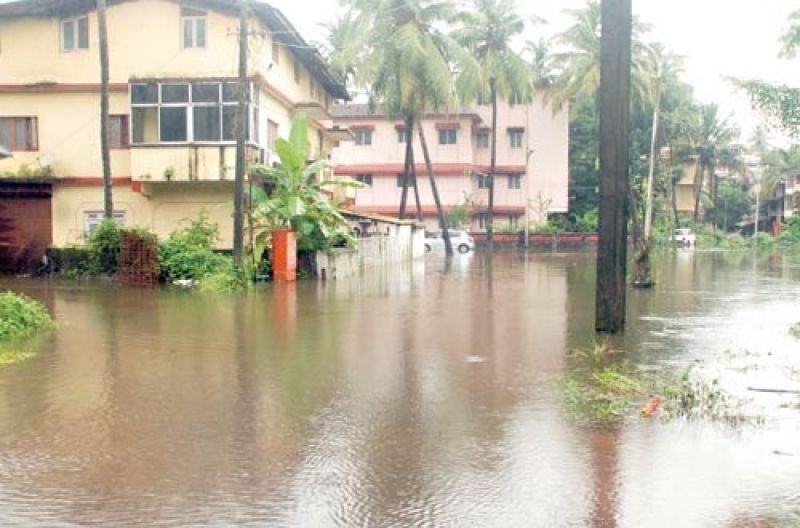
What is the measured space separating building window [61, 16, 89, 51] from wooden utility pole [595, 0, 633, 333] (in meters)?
20.4

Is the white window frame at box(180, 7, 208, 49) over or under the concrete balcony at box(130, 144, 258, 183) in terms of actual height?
over

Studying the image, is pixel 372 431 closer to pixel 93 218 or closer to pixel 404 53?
pixel 93 218

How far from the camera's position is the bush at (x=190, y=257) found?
77.7 feet

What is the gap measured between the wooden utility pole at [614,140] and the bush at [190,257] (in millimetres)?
12685

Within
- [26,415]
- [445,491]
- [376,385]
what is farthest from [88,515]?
[376,385]

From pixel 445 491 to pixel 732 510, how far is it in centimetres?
180

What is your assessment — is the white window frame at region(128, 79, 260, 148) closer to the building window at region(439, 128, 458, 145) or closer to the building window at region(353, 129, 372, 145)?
the building window at region(439, 128, 458, 145)

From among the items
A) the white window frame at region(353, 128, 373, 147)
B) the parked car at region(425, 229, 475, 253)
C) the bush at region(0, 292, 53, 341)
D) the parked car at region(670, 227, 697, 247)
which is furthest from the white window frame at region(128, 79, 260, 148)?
the parked car at region(670, 227, 697, 247)

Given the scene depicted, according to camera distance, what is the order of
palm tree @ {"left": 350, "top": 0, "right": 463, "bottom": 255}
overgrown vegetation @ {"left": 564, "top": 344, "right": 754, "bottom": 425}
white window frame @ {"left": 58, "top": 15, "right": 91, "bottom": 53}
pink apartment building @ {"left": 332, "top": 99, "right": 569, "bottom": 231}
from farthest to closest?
pink apartment building @ {"left": 332, "top": 99, "right": 569, "bottom": 231}
palm tree @ {"left": 350, "top": 0, "right": 463, "bottom": 255}
white window frame @ {"left": 58, "top": 15, "right": 91, "bottom": 53}
overgrown vegetation @ {"left": 564, "top": 344, "right": 754, "bottom": 425}

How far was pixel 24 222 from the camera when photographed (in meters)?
28.9

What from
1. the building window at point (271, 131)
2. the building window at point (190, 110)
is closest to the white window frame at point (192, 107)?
the building window at point (190, 110)

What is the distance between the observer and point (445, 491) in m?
5.94

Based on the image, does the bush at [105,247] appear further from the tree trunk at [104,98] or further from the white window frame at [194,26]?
the white window frame at [194,26]

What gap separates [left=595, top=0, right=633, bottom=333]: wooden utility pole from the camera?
500 inches
